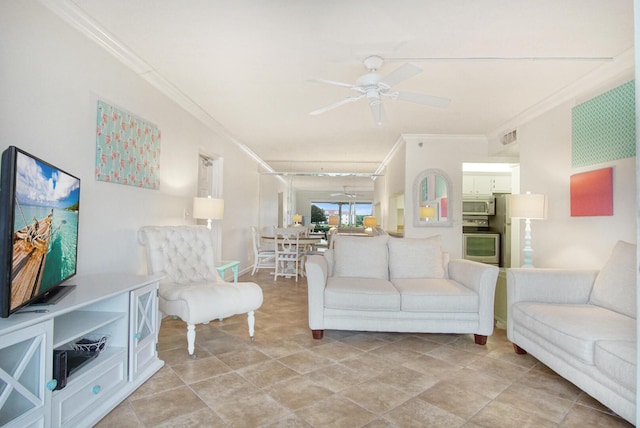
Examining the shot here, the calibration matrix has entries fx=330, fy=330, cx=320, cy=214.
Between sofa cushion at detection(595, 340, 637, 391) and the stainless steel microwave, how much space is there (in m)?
4.82

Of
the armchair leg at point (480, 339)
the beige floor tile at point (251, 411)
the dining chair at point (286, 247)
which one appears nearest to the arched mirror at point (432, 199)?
the dining chair at point (286, 247)

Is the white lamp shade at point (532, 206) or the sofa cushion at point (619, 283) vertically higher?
the white lamp shade at point (532, 206)

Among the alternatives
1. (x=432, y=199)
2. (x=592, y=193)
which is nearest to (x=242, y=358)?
(x=592, y=193)

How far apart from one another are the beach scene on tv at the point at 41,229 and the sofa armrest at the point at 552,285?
3031 mm

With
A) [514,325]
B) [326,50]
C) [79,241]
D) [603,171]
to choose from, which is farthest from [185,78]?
[603,171]

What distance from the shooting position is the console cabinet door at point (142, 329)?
78.4 inches

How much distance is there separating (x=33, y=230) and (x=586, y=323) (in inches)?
118

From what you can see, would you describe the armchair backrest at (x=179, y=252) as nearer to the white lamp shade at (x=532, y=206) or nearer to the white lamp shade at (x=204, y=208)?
the white lamp shade at (x=204, y=208)

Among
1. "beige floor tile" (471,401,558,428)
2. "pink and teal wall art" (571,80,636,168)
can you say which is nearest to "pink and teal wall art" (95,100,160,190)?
"beige floor tile" (471,401,558,428)

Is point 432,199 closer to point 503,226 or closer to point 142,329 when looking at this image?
point 503,226

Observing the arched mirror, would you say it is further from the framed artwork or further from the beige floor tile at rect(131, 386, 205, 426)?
the beige floor tile at rect(131, 386, 205, 426)

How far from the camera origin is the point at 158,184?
336 cm

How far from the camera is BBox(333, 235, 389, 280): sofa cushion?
3.41 m

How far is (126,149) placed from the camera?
2.84 meters
